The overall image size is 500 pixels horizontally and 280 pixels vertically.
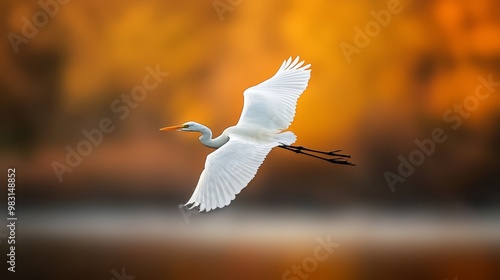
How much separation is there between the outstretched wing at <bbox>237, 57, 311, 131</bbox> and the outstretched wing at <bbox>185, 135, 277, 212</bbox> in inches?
18.2

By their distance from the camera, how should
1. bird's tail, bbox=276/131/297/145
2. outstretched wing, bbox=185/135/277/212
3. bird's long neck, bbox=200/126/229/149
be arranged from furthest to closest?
1. bird's long neck, bbox=200/126/229/149
2. bird's tail, bbox=276/131/297/145
3. outstretched wing, bbox=185/135/277/212

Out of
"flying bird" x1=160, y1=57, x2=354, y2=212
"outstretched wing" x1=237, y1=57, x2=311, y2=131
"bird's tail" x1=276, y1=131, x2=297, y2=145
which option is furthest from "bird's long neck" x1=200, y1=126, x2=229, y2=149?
"bird's tail" x1=276, y1=131, x2=297, y2=145

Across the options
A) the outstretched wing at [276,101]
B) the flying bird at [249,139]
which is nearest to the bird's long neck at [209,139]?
the flying bird at [249,139]

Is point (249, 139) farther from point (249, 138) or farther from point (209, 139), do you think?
point (209, 139)

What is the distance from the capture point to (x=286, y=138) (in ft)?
12.6

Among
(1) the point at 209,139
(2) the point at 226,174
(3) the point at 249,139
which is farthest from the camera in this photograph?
(1) the point at 209,139

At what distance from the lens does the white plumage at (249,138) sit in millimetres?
3281

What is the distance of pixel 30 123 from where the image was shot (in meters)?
5.84

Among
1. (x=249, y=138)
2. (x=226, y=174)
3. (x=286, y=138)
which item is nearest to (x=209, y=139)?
(x=249, y=138)

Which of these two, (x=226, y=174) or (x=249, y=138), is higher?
(x=249, y=138)

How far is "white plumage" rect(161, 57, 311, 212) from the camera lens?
3.28 metres

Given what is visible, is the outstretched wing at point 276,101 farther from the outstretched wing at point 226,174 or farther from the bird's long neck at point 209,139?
the outstretched wing at point 226,174

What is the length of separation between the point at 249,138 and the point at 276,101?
0.35 metres

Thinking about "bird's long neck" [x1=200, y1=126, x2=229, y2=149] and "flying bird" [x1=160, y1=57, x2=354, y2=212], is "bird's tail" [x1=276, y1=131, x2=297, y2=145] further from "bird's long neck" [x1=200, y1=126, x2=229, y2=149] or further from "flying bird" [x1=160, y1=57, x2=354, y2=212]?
"bird's long neck" [x1=200, y1=126, x2=229, y2=149]
